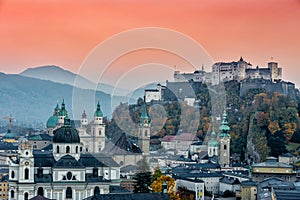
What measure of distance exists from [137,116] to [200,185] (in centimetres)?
1781

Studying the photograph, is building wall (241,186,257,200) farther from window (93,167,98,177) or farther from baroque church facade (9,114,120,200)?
window (93,167,98,177)

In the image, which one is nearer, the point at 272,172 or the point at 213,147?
the point at 272,172

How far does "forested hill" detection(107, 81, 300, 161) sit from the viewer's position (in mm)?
57594

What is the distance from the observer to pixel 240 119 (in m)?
63.0

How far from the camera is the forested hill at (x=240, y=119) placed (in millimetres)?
57594

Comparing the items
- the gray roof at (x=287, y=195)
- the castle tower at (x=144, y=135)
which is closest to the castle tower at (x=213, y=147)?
the castle tower at (x=144, y=135)

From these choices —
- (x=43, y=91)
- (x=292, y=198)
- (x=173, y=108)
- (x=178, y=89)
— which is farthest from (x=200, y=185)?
(x=43, y=91)

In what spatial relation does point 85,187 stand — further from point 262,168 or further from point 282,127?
point 282,127

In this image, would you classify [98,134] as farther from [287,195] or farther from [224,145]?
[287,195]

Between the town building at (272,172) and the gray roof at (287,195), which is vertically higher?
the town building at (272,172)

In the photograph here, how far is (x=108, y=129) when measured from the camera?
60031 mm

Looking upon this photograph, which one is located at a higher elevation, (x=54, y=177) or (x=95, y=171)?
(x=95, y=171)

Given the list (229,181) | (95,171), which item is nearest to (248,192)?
(229,181)

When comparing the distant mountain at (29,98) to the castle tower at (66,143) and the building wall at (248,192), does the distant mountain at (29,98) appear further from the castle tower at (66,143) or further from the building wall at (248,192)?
the castle tower at (66,143)
